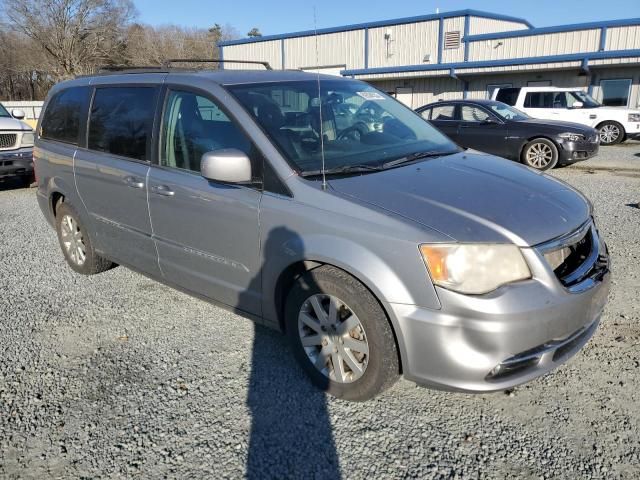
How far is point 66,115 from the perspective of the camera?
16.0ft

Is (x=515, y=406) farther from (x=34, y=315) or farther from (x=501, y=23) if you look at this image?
(x=501, y=23)

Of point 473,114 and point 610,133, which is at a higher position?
point 473,114

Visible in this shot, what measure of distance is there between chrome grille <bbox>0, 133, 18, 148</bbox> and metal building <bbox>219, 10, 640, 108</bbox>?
11186 millimetres

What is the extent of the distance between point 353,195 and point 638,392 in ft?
6.51

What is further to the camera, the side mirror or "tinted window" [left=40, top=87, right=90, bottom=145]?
"tinted window" [left=40, top=87, right=90, bottom=145]

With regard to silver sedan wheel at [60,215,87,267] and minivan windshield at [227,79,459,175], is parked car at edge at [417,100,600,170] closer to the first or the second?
minivan windshield at [227,79,459,175]

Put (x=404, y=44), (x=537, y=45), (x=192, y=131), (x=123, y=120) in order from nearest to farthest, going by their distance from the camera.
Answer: (x=192, y=131) → (x=123, y=120) → (x=537, y=45) → (x=404, y=44)

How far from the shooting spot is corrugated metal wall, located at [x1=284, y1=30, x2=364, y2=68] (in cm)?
3009

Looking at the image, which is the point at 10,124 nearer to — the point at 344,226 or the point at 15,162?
the point at 15,162

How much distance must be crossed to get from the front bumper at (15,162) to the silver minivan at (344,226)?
653 cm

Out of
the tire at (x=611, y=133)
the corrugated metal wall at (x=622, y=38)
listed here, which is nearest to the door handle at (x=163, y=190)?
the tire at (x=611, y=133)

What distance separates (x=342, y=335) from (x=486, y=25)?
29.5 meters

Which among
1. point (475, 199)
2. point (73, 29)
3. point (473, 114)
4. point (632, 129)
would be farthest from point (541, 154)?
point (73, 29)

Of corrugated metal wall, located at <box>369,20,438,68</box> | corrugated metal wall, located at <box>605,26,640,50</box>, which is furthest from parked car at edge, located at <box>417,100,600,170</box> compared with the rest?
corrugated metal wall, located at <box>369,20,438,68</box>
